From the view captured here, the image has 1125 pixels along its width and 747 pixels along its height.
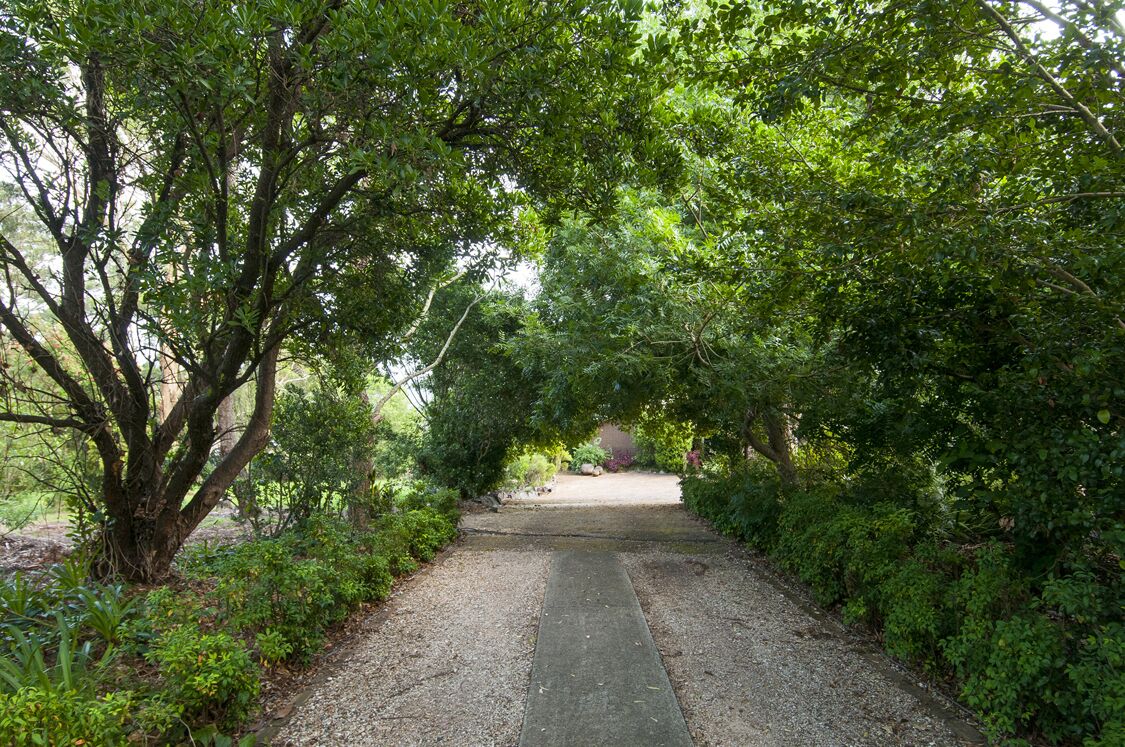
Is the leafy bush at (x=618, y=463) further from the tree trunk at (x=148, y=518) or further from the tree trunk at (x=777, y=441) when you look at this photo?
the tree trunk at (x=148, y=518)

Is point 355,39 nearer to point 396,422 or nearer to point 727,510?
point 727,510

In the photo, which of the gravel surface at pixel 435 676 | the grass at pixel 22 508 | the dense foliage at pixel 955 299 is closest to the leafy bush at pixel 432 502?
the gravel surface at pixel 435 676

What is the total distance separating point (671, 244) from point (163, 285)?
180 inches

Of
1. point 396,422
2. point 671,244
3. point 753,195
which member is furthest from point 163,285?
point 396,422

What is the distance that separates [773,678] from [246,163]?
6.00 m

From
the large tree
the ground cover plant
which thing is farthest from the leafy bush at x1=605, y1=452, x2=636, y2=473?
the large tree

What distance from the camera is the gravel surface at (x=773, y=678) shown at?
2.99 metres

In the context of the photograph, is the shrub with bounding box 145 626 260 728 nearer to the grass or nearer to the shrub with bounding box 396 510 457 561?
the shrub with bounding box 396 510 457 561

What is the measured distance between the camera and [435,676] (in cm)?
371

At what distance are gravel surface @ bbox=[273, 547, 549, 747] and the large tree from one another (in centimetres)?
207

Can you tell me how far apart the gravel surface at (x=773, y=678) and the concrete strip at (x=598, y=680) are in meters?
0.14

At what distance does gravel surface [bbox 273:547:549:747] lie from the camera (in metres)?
3.02

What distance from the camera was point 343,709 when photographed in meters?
3.27

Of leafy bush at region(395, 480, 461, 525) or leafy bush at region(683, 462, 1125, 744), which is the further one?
leafy bush at region(395, 480, 461, 525)
